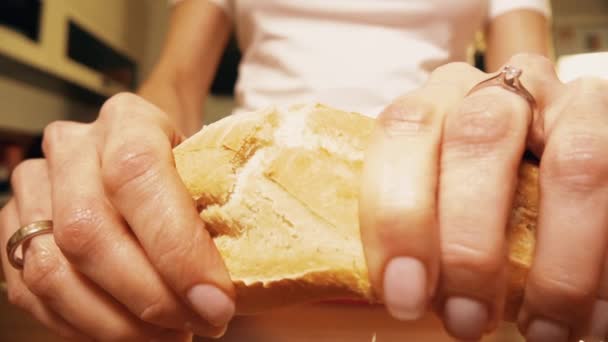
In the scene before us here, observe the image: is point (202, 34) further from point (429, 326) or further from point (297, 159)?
point (429, 326)

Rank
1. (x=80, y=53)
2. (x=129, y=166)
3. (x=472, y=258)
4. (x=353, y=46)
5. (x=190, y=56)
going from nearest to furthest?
(x=472, y=258) → (x=129, y=166) → (x=353, y=46) → (x=190, y=56) → (x=80, y=53)

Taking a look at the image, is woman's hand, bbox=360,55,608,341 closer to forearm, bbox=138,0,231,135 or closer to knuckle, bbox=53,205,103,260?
knuckle, bbox=53,205,103,260

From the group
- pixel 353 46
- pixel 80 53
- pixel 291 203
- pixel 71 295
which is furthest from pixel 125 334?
pixel 80 53

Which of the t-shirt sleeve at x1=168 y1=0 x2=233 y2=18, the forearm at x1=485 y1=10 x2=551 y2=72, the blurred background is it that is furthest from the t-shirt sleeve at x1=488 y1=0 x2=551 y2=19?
the t-shirt sleeve at x1=168 y1=0 x2=233 y2=18

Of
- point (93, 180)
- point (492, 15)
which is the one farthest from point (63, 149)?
point (492, 15)

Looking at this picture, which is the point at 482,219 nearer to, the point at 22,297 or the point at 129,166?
the point at 129,166

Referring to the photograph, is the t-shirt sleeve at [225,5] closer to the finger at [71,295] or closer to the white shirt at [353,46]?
the white shirt at [353,46]

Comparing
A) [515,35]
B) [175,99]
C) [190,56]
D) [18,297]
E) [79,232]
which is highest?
Result: [515,35]

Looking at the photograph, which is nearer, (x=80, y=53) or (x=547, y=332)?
(x=547, y=332)
